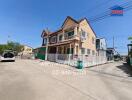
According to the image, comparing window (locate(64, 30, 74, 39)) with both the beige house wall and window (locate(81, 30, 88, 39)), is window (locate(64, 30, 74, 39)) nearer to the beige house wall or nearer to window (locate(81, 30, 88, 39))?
the beige house wall

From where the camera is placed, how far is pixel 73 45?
2697 cm

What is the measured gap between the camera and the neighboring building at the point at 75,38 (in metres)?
27.7

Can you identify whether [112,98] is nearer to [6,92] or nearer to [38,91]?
[38,91]

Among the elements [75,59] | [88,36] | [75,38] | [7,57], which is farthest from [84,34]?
[7,57]

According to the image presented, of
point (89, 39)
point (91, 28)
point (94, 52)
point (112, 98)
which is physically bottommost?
point (112, 98)

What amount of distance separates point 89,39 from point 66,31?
545 centimetres

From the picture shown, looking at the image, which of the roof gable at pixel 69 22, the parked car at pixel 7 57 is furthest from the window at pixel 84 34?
the parked car at pixel 7 57

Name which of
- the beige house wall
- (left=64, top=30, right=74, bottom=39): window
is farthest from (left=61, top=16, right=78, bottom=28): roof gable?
(left=64, top=30, right=74, bottom=39): window

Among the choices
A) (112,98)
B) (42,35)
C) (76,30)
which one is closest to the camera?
(112,98)

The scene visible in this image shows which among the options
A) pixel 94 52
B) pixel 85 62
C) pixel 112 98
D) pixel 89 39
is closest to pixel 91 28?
pixel 89 39

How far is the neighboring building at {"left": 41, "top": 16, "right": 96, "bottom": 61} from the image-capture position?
27.7m

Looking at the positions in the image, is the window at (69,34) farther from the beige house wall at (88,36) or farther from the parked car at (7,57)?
the parked car at (7,57)

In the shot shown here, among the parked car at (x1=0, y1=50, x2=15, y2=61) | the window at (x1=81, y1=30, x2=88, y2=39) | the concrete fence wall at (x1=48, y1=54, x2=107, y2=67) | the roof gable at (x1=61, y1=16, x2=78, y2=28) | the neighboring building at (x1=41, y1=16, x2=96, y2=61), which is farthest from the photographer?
the roof gable at (x1=61, y1=16, x2=78, y2=28)

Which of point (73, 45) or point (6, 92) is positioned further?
point (73, 45)
